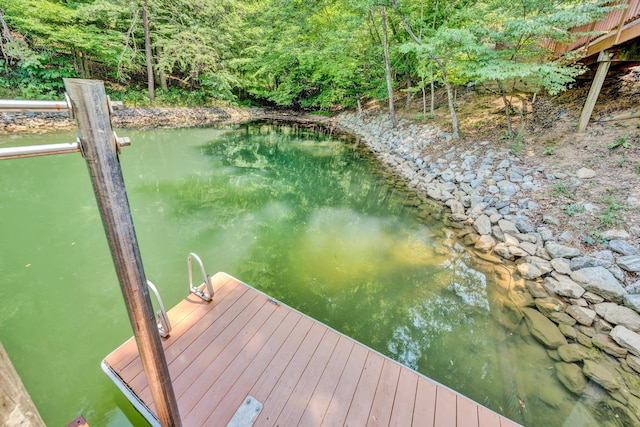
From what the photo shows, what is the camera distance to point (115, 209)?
82 centimetres

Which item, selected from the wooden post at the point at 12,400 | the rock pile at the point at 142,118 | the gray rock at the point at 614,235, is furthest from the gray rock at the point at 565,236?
the rock pile at the point at 142,118

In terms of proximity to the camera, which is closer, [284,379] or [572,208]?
[284,379]

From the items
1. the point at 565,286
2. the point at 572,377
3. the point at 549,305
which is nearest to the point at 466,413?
the point at 572,377

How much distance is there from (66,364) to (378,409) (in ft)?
9.23

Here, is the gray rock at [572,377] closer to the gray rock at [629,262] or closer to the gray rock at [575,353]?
the gray rock at [575,353]

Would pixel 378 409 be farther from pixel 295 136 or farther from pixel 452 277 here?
pixel 295 136

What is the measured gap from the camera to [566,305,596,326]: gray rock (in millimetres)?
2986

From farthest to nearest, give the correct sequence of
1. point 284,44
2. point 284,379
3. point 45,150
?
point 284,44 < point 284,379 < point 45,150

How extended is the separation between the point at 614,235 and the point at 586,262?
0.63 meters

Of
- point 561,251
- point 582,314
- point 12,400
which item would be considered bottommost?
point 582,314

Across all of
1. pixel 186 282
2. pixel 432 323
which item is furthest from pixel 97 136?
pixel 432 323

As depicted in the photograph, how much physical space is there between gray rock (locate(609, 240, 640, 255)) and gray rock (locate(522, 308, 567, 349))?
1.45 metres

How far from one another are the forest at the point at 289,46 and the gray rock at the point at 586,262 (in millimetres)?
3370

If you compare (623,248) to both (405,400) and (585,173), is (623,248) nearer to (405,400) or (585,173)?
(585,173)
